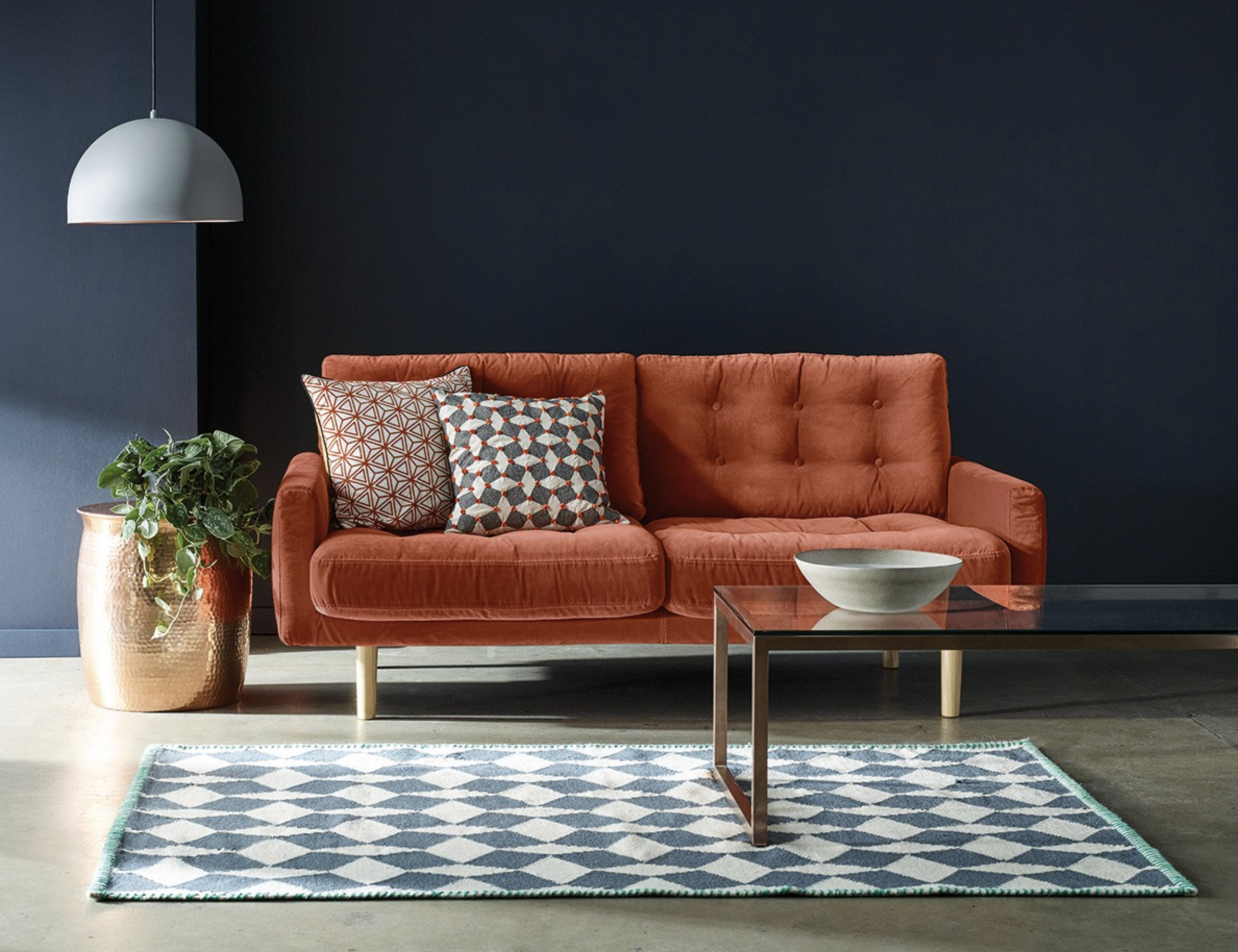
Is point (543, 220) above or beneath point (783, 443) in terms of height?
above

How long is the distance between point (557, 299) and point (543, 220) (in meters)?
0.27

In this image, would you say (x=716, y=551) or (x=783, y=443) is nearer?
(x=716, y=551)

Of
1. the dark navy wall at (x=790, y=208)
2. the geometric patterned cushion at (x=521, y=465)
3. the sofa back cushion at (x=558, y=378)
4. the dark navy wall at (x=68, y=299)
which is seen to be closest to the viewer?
the geometric patterned cushion at (x=521, y=465)

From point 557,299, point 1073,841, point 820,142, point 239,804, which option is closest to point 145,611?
point 239,804

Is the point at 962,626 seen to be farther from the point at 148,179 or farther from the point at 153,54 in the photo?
the point at 153,54

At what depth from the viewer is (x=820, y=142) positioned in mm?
4996

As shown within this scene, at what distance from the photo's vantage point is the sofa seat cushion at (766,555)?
3.67 metres

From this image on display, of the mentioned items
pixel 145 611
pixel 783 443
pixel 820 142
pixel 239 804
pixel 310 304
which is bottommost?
pixel 239 804

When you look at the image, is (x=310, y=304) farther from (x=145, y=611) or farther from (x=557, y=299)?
(x=145, y=611)

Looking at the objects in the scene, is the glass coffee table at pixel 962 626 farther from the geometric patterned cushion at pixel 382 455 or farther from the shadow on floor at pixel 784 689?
the geometric patterned cushion at pixel 382 455

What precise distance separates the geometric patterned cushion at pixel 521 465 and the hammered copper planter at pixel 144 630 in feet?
2.14

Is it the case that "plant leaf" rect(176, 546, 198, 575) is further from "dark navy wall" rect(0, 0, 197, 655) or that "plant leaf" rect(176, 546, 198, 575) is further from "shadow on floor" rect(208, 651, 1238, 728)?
"dark navy wall" rect(0, 0, 197, 655)

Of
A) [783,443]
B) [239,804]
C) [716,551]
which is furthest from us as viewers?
[783,443]

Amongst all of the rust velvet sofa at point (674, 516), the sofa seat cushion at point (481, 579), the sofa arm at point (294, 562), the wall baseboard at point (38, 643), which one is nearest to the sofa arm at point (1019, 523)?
the rust velvet sofa at point (674, 516)
